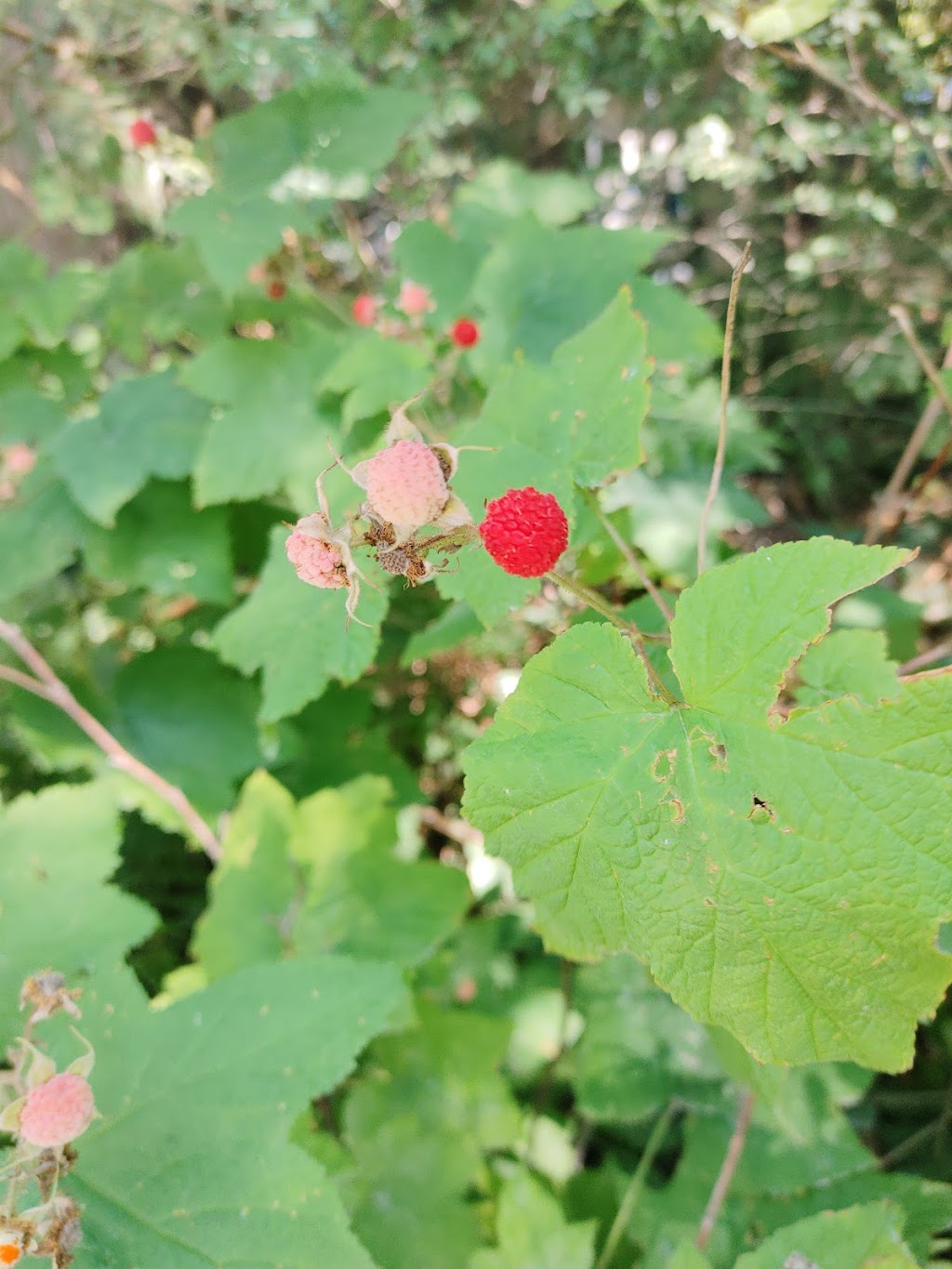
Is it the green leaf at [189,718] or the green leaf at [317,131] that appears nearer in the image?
the green leaf at [317,131]

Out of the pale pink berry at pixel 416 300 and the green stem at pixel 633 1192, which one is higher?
the pale pink berry at pixel 416 300

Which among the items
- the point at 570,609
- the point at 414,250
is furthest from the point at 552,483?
the point at 414,250

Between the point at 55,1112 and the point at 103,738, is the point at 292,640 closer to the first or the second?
→ the point at 55,1112

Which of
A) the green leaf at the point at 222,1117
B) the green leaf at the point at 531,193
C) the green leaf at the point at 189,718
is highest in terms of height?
the green leaf at the point at 531,193

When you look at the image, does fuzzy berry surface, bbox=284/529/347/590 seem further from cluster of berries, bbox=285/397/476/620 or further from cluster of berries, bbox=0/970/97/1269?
cluster of berries, bbox=0/970/97/1269

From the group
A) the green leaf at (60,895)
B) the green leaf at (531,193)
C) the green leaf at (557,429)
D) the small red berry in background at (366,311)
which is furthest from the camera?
the green leaf at (531,193)

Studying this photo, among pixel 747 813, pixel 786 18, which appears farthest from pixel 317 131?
pixel 747 813

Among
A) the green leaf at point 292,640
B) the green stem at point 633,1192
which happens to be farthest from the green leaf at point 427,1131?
the green leaf at point 292,640

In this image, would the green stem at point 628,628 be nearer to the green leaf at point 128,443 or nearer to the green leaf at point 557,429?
the green leaf at point 557,429
